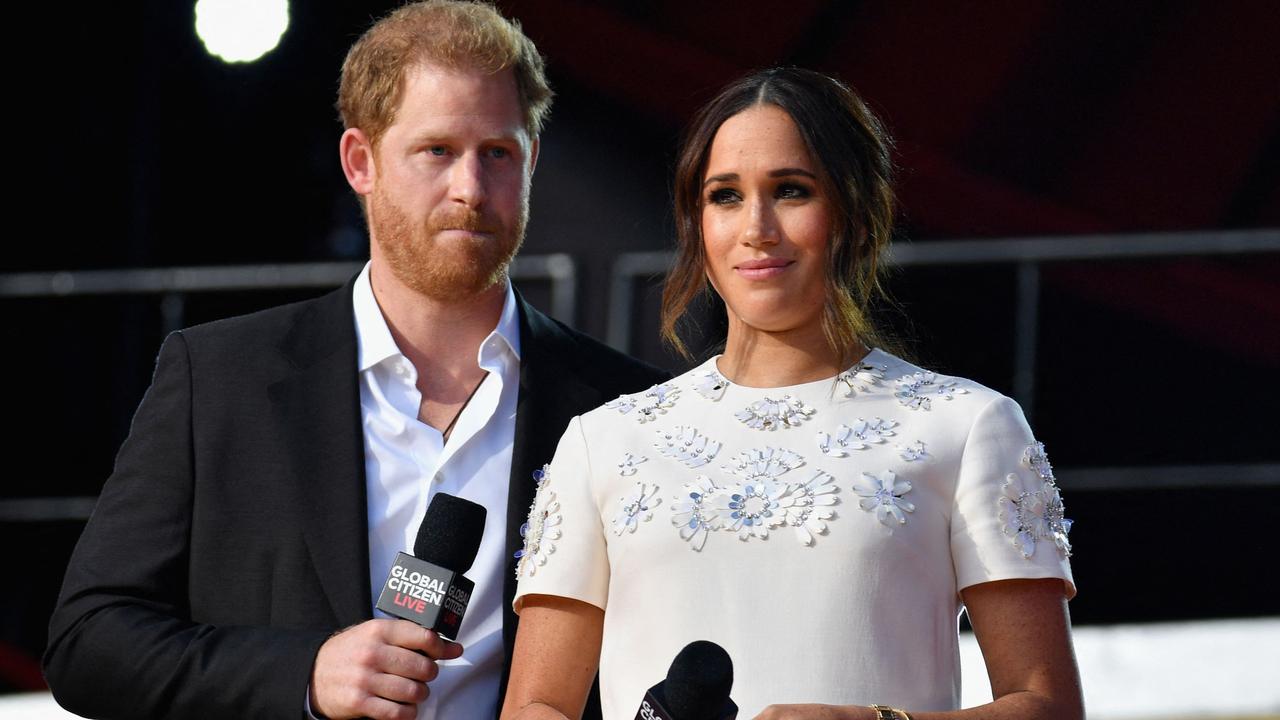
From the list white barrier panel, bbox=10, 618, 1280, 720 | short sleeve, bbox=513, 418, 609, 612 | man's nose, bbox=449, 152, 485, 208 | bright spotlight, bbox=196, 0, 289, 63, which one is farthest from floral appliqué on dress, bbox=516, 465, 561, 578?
bright spotlight, bbox=196, 0, 289, 63

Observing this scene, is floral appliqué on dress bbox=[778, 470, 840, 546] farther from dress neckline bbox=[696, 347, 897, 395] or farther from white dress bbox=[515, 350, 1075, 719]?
dress neckline bbox=[696, 347, 897, 395]

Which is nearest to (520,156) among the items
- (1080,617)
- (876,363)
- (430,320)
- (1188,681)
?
(430,320)

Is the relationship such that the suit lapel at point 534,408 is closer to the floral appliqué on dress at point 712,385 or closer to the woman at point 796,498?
the woman at point 796,498

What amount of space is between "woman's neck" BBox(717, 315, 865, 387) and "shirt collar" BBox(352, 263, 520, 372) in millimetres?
614

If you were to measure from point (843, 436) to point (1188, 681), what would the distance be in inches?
87.5

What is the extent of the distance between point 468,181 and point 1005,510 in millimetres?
1042

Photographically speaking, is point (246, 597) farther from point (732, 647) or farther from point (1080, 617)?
point (1080, 617)

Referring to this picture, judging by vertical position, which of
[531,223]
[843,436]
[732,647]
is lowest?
[732,647]

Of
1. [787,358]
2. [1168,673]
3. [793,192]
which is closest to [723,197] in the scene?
[793,192]

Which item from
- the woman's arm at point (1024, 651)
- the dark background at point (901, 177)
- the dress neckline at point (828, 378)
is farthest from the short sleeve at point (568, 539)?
the dark background at point (901, 177)

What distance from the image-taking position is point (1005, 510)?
2.03 m

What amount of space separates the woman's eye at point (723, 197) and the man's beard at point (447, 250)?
20.7 inches

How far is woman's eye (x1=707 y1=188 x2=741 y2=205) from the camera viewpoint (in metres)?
2.23

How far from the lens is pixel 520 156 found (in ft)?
9.00
